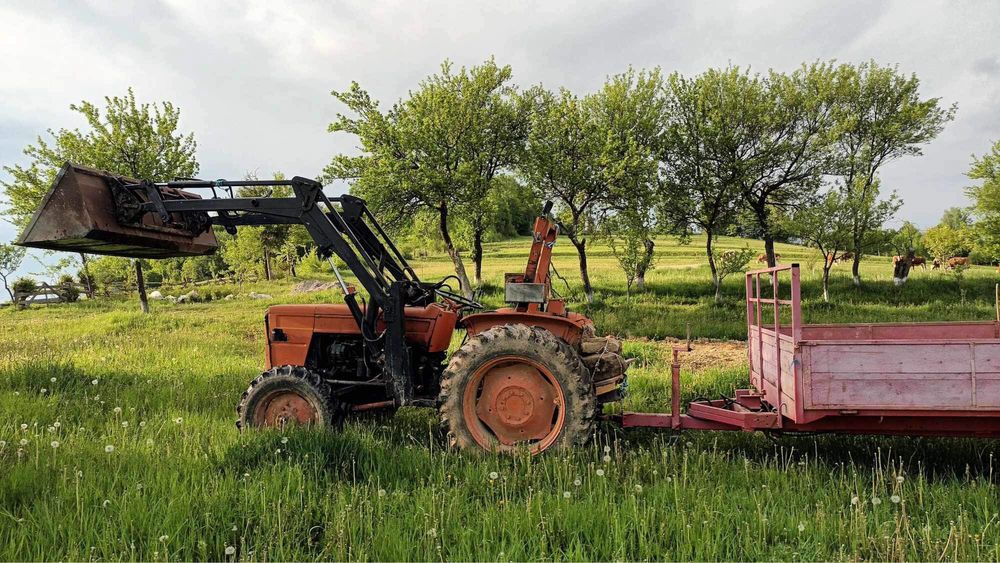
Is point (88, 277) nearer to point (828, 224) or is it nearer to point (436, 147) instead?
point (436, 147)

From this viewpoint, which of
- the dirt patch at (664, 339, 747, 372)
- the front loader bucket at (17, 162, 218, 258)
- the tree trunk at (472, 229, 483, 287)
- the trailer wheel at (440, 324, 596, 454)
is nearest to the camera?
the trailer wheel at (440, 324, 596, 454)

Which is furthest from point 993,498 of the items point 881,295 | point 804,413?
point 881,295

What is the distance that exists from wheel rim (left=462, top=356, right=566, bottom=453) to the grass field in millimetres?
369

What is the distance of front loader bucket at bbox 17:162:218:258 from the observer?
4.98 meters

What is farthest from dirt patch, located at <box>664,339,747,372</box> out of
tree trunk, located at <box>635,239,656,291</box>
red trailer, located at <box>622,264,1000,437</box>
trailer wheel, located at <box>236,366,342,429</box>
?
tree trunk, located at <box>635,239,656,291</box>

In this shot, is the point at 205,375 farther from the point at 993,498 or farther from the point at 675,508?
the point at 993,498

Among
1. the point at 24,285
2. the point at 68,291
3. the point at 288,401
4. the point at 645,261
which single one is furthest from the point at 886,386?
the point at 24,285

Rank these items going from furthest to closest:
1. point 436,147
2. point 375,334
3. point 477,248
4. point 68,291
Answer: point 68,291
point 477,248
point 436,147
point 375,334

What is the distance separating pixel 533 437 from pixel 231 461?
2494 millimetres

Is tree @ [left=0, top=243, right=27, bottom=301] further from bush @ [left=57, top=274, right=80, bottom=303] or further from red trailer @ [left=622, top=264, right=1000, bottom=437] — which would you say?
red trailer @ [left=622, top=264, right=1000, bottom=437]

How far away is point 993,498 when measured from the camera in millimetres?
3898

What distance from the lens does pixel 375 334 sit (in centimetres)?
556

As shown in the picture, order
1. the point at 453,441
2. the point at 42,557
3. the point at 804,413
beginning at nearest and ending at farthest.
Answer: the point at 42,557 < the point at 804,413 < the point at 453,441

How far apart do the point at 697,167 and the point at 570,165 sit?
6.65 m
